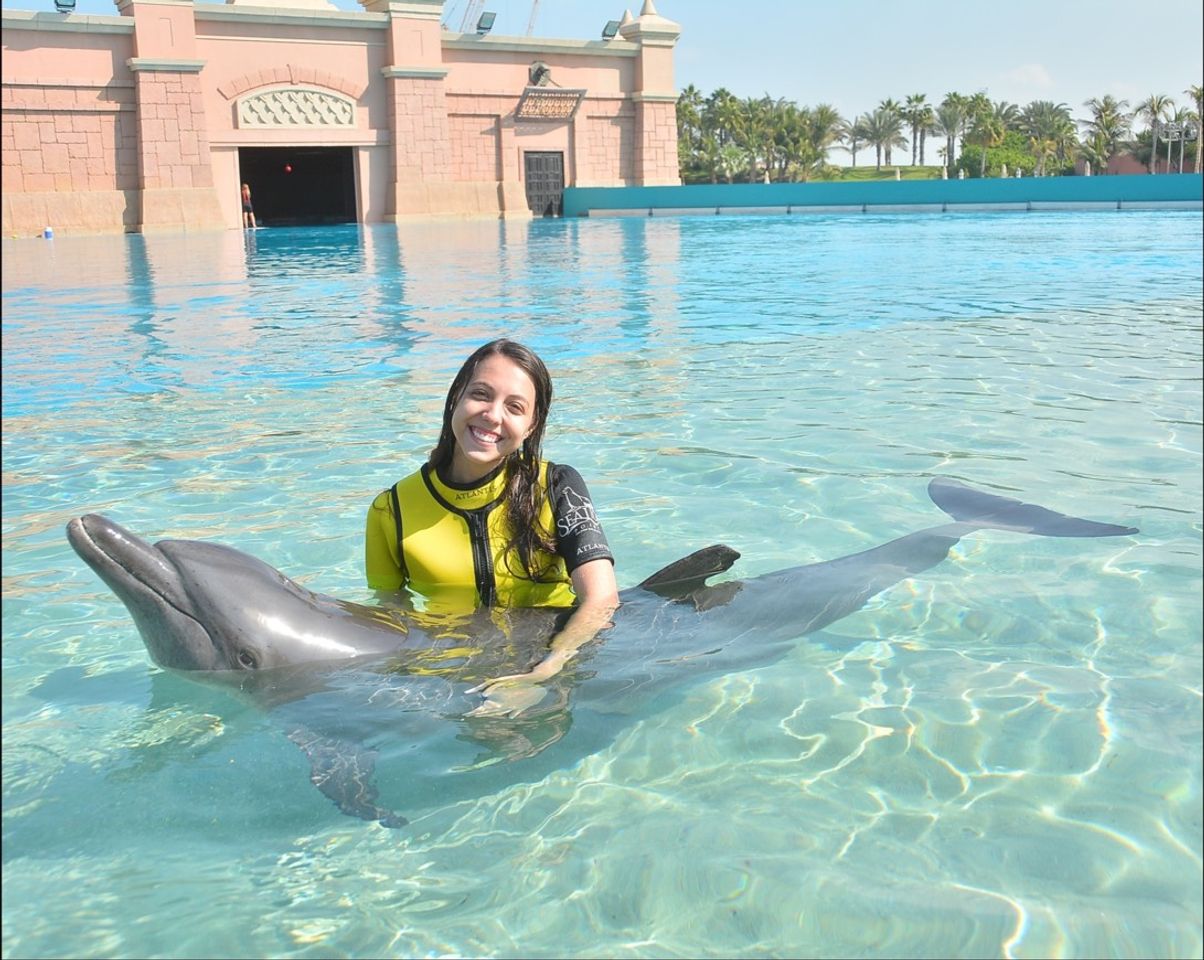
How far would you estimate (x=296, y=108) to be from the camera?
3127 centimetres

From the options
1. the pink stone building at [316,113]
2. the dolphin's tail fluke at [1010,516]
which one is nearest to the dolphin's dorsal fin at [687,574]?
the dolphin's tail fluke at [1010,516]

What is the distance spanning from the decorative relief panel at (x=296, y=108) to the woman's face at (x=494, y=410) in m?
30.3

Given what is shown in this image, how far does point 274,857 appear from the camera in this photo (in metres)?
2.27

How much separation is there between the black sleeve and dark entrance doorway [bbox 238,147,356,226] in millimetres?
35658

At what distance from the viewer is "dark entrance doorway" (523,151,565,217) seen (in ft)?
116

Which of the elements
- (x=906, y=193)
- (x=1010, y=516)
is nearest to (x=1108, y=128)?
(x=906, y=193)

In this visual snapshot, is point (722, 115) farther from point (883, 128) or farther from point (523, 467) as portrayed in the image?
point (523, 467)

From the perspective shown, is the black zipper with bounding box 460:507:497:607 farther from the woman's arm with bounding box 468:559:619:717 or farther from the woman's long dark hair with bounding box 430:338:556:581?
the woman's arm with bounding box 468:559:619:717

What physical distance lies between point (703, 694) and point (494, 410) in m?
0.87

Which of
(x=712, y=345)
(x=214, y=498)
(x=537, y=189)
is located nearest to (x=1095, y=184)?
(x=537, y=189)

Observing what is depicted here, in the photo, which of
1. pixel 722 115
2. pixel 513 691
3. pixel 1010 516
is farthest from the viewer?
pixel 722 115

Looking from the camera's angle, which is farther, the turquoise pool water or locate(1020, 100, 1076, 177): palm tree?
locate(1020, 100, 1076, 177): palm tree

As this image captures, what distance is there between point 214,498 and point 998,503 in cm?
312

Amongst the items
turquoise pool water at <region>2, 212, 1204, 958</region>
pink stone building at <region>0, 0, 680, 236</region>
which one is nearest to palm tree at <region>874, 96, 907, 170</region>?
pink stone building at <region>0, 0, 680, 236</region>
